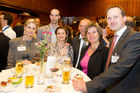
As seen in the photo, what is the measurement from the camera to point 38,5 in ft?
33.7

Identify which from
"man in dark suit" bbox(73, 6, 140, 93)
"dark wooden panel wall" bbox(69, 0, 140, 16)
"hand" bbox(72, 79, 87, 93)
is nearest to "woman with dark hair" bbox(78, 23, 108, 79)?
"man in dark suit" bbox(73, 6, 140, 93)

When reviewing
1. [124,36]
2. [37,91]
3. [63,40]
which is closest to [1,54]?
[63,40]

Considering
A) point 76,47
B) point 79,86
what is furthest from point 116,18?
point 76,47

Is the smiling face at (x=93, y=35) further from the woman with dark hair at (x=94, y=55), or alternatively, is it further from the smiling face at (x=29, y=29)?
the smiling face at (x=29, y=29)

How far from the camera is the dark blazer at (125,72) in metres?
1.39

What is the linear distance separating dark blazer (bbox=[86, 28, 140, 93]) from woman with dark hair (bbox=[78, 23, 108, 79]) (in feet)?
2.65

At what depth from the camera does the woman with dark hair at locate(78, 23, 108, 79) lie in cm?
238

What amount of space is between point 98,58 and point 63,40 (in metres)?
1.18

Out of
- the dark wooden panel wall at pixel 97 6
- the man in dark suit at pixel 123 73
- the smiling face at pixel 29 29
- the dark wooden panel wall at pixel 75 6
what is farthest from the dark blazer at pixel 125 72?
the dark wooden panel wall at pixel 97 6

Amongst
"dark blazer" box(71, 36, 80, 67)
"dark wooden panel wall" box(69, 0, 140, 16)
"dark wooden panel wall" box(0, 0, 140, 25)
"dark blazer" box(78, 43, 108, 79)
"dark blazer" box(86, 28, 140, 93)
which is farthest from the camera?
"dark wooden panel wall" box(69, 0, 140, 16)

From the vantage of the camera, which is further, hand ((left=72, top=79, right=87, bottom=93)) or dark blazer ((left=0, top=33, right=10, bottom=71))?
dark blazer ((left=0, top=33, right=10, bottom=71))

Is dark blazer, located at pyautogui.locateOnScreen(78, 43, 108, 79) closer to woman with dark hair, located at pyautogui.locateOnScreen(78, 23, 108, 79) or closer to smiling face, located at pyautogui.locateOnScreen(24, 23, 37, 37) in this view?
woman with dark hair, located at pyautogui.locateOnScreen(78, 23, 108, 79)

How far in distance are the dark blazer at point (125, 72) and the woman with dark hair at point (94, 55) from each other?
0.81m

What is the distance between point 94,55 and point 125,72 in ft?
3.35
